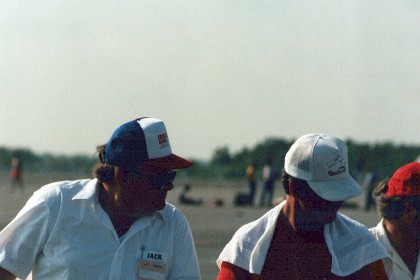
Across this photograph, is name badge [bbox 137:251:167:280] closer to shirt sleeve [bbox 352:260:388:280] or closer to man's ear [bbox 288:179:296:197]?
man's ear [bbox 288:179:296:197]

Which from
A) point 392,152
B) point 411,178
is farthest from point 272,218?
point 392,152

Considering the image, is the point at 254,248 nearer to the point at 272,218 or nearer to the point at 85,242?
the point at 272,218

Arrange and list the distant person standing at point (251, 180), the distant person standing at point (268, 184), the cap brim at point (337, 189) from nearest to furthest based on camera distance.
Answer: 1. the cap brim at point (337, 189)
2. the distant person standing at point (268, 184)
3. the distant person standing at point (251, 180)

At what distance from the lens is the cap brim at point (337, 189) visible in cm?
467

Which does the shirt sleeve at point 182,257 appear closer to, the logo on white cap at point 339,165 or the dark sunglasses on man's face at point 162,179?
the dark sunglasses on man's face at point 162,179

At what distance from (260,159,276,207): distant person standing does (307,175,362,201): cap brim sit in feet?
97.6

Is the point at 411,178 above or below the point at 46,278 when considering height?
above

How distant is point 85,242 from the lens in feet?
16.9

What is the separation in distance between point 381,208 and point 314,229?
90 cm

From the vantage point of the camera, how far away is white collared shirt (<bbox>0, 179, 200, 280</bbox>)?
5090mm

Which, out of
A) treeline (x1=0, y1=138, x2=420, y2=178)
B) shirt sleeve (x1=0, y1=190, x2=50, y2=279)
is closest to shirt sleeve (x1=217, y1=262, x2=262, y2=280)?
shirt sleeve (x1=0, y1=190, x2=50, y2=279)

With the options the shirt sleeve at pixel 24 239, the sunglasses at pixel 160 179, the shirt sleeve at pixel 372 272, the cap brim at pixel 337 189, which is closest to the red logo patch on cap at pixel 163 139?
the sunglasses at pixel 160 179

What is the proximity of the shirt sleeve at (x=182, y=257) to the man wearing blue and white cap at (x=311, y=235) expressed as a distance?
36 cm

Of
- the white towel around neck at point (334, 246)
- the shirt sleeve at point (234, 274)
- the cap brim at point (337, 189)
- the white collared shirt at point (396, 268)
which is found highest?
the cap brim at point (337, 189)
